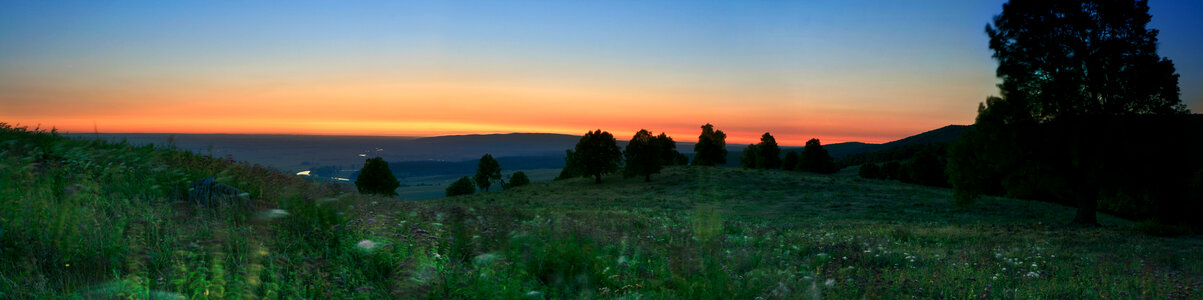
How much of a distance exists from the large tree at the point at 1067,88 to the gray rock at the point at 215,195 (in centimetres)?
2700

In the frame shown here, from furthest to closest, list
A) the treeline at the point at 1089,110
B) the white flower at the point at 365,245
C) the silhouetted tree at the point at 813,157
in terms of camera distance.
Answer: the silhouetted tree at the point at 813,157 < the treeline at the point at 1089,110 < the white flower at the point at 365,245

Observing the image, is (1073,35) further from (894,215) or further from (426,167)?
(426,167)

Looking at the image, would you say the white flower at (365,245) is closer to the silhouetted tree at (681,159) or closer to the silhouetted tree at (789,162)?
the silhouetted tree at (789,162)

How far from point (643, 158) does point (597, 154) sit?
5736 mm

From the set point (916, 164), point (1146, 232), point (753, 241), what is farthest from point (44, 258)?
point (916, 164)

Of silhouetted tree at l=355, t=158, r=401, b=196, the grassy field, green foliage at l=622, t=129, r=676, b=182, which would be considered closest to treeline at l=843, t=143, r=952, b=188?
green foliage at l=622, t=129, r=676, b=182

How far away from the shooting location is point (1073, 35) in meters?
21.4

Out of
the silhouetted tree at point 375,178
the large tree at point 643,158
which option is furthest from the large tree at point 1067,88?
the silhouetted tree at point 375,178

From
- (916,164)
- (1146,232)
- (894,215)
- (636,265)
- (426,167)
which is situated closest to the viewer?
(636,265)

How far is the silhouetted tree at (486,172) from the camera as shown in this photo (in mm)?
76250

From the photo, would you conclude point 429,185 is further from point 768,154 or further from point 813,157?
point 813,157

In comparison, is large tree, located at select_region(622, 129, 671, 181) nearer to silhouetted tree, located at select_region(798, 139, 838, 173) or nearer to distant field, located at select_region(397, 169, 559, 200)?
distant field, located at select_region(397, 169, 559, 200)

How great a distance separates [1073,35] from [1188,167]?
6816 mm

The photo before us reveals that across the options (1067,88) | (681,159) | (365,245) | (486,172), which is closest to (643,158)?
(486,172)
